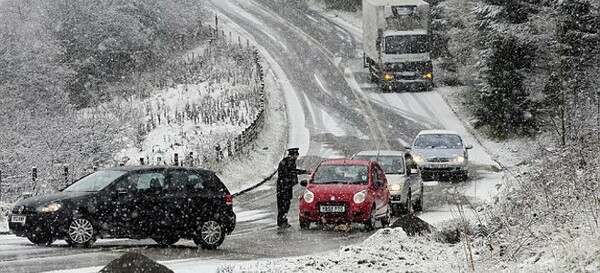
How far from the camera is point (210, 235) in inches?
744

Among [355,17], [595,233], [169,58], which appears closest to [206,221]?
[595,233]

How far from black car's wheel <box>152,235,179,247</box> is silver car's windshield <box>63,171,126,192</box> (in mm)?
1337

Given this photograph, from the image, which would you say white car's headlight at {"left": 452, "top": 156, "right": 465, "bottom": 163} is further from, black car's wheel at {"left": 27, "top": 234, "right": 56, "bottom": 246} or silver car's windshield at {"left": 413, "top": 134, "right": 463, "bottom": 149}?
black car's wheel at {"left": 27, "top": 234, "right": 56, "bottom": 246}

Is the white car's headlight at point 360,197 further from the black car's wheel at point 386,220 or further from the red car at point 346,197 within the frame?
the black car's wheel at point 386,220

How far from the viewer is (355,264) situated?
14.5 metres

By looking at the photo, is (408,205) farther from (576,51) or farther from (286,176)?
(576,51)

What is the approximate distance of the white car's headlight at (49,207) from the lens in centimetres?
1791

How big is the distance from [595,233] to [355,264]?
3.91 m

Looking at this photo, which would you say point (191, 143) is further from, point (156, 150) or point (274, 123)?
point (274, 123)

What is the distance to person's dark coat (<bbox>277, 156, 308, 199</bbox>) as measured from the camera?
23.1m

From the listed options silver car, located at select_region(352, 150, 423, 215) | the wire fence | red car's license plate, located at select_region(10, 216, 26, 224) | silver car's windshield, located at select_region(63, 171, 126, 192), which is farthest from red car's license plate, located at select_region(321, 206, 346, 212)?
the wire fence

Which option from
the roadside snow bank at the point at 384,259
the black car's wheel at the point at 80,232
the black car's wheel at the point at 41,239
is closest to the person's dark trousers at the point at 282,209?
the black car's wheel at the point at 80,232

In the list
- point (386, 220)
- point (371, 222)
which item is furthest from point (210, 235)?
point (386, 220)

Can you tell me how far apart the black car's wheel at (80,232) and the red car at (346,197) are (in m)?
5.46
